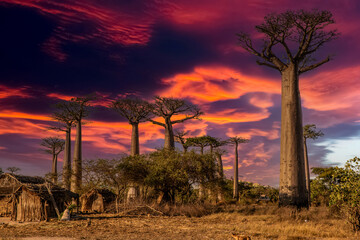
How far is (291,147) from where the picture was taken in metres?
17.4

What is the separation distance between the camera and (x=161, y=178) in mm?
18547

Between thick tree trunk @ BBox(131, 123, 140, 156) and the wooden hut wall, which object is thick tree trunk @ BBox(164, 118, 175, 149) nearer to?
thick tree trunk @ BBox(131, 123, 140, 156)

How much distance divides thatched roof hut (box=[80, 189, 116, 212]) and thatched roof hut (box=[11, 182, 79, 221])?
3.51m

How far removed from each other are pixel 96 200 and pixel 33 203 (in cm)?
484

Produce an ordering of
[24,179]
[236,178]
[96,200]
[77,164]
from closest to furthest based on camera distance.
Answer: [24,179] < [96,200] < [77,164] < [236,178]

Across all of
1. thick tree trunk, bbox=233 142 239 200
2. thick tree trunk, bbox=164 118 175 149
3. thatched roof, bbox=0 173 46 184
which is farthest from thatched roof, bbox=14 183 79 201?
thick tree trunk, bbox=233 142 239 200

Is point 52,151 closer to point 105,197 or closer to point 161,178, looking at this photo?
point 105,197

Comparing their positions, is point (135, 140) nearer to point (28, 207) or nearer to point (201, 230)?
point (28, 207)

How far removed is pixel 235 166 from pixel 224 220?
68.1ft

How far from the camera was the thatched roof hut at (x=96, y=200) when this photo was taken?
20031mm

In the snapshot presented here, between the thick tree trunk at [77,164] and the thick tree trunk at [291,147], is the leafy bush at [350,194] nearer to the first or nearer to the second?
the thick tree trunk at [291,147]

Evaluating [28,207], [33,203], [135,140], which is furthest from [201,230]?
[135,140]

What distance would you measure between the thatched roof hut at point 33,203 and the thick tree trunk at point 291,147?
1139 cm

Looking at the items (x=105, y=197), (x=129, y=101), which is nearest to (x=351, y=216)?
(x=105, y=197)
